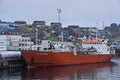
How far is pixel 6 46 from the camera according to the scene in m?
88.4

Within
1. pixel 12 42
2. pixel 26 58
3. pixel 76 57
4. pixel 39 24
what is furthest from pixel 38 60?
pixel 39 24

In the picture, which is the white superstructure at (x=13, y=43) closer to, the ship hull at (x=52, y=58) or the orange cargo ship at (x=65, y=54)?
the orange cargo ship at (x=65, y=54)

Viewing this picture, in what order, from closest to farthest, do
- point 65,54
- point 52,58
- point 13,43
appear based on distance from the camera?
point 52,58 < point 65,54 < point 13,43

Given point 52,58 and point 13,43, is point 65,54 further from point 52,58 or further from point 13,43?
point 13,43

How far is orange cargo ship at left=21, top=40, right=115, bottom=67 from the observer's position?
7512 centimetres

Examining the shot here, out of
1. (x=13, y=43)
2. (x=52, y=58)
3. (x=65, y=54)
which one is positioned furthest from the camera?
(x=13, y=43)

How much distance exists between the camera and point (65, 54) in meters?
79.6

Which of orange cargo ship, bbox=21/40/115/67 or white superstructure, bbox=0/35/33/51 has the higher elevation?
white superstructure, bbox=0/35/33/51

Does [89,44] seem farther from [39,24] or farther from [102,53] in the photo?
[39,24]

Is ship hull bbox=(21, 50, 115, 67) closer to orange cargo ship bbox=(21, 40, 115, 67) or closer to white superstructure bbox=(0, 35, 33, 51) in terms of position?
orange cargo ship bbox=(21, 40, 115, 67)

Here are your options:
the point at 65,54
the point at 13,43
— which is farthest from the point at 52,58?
the point at 13,43

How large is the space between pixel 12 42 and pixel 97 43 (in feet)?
65.9

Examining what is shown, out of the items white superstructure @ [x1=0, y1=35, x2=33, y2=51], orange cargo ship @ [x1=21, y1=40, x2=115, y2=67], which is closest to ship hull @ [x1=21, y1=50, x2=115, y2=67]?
orange cargo ship @ [x1=21, y1=40, x2=115, y2=67]

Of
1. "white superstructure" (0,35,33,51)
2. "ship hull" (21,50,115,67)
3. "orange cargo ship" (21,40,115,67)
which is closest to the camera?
"ship hull" (21,50,115,67)
